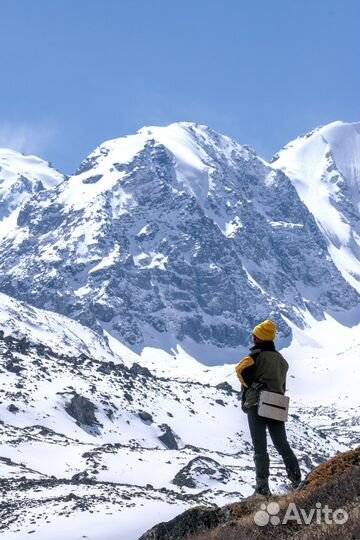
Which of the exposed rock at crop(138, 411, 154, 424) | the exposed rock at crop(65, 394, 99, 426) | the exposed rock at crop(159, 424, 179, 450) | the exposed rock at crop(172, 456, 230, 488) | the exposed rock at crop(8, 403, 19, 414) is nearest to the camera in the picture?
the exposed rock at crop(172, 456, 230, 488)

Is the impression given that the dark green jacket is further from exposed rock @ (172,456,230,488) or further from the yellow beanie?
exposed rock @ (172,456,230,488)

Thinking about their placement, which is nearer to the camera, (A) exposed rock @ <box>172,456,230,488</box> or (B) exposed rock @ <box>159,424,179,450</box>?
(A) exposed rock @ <box>172,456,230,488</box>

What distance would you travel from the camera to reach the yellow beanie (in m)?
13.8

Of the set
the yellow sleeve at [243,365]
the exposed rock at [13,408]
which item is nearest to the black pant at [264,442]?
the yellow sleeve at [243,365]

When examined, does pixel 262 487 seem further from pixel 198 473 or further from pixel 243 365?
pixel 198 473

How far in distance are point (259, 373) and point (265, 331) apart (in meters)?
0.72

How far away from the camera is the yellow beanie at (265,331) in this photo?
13.8m

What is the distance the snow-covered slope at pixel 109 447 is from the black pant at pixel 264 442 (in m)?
10.2

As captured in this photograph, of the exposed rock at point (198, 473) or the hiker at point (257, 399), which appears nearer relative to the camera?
the hiker at point (257, 399)

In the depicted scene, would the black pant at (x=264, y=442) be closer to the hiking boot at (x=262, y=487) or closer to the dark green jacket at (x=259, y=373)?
the hiking boot at (x=262, y=487)

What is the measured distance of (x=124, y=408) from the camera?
114 metres

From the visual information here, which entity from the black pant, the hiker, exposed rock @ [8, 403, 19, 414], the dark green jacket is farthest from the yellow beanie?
exposed rock @ [8, 403, 19, 414]

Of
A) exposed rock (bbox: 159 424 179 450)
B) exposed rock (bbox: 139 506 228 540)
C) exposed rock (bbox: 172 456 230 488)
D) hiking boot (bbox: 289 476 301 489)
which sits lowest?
exposed rock (bbox: 139 506 228 540)

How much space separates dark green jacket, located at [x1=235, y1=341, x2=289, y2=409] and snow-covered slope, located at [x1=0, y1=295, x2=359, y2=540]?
1051cm
